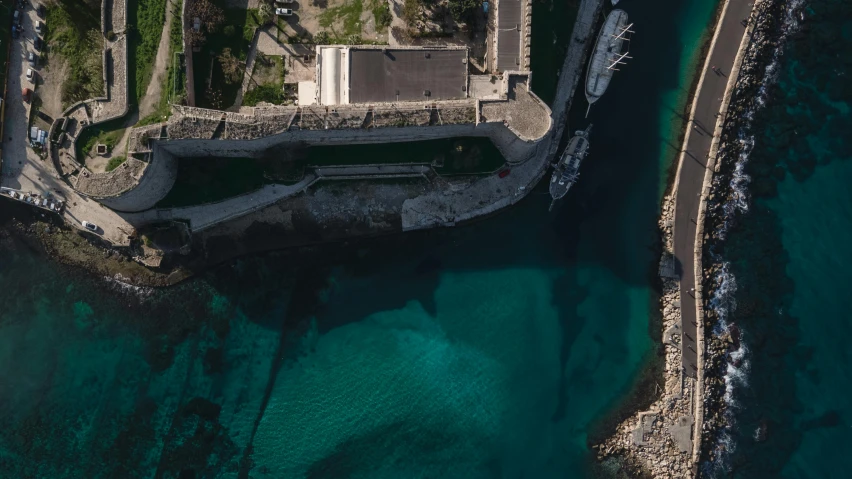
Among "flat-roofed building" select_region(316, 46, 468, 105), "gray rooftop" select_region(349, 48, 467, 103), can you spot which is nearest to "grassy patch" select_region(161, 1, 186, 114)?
"flat-roofed building" select_region(316, 46, 468, 105)

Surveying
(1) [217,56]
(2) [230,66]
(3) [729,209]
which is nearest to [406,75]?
(2) [230,66]

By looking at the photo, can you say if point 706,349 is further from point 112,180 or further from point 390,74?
point 112,180

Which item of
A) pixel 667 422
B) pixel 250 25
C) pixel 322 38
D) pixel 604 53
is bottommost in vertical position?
pixel 667 422

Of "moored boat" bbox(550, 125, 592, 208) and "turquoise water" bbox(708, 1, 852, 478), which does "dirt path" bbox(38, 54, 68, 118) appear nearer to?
"moored boat" bbox(550, 125, 592, 208)

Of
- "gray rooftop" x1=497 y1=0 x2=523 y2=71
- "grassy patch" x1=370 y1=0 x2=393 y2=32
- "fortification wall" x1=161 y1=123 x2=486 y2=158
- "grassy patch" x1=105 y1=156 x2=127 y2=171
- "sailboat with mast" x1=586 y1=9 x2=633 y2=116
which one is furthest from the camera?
"sailboat with mast" x1=586 y1=9 x2=633 y2=116

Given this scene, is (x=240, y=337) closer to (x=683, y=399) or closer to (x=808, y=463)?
(x=683, y=399)

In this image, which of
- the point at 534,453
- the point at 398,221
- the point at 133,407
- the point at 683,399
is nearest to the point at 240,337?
the point at 133,407
